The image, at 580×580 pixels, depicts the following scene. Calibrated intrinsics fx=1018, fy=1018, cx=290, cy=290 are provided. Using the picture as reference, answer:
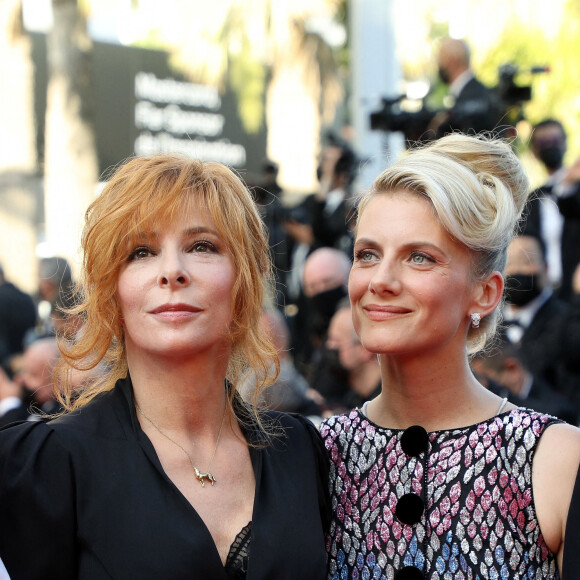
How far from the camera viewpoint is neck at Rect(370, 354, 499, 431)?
9.30ft

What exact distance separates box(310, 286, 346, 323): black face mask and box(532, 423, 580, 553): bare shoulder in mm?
4628

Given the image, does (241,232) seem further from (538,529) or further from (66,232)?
(66,232)

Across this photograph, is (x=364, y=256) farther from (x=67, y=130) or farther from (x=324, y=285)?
(x=67, y=130)

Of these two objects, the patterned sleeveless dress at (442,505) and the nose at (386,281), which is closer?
the patterned sleeveless dress at (442,505)

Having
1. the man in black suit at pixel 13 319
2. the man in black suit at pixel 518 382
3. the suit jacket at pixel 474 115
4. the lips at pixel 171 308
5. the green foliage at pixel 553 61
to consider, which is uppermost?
the green foliage at pixel 553 61

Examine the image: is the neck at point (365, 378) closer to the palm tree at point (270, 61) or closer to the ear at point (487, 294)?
the ear at point (487, 294)

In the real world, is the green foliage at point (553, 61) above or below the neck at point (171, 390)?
above

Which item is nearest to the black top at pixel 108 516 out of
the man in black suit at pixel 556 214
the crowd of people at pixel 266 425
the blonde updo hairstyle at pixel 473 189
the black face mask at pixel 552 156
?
the crowd of people at pixel 266 425

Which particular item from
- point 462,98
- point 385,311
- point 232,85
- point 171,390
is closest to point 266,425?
point 171,390

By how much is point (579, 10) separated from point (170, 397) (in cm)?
1738

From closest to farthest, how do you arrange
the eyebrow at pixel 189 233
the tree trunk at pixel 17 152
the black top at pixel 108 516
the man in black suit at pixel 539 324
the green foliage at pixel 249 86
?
the black top at pixel 108 516 → the eyebrow at pixel 189 233 → the man in black suit at pixel 539 324 → the tree trunk at pixel 17 152 → the green foliage at pixel 249 86

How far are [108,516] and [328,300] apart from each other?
4909mm

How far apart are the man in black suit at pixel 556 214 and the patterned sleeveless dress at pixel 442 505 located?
371cm

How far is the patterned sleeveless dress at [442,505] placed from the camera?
2.59 metres
